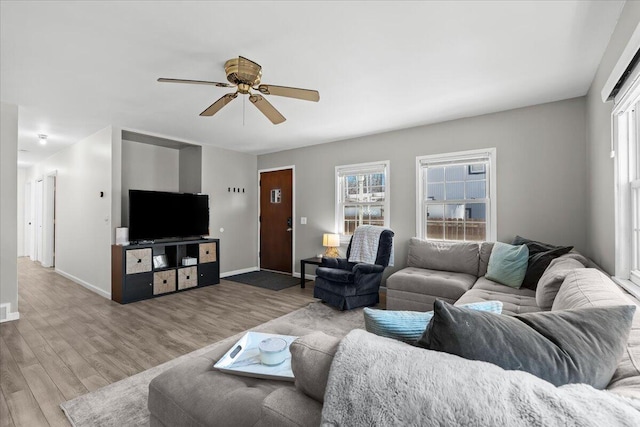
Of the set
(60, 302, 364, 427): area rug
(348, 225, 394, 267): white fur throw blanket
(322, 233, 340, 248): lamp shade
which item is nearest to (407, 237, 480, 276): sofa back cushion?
(348, 225, 394, 267): white fur throw blanket

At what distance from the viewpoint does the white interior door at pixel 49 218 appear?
648 cm

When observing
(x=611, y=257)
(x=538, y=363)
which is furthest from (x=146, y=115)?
(x=611, y=257)

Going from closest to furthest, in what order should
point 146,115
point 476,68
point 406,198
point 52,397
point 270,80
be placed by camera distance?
point 52,397
point 476,68
point 270,80
point 146,115
point 406,198

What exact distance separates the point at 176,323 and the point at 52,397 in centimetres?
134

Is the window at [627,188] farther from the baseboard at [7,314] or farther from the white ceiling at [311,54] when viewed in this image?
the baseboard at [7,314]

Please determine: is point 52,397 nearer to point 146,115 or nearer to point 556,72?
point 146,115

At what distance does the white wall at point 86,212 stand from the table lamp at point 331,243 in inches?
126

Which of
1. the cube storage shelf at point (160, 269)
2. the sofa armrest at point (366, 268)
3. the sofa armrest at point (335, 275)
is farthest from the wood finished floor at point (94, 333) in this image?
the sofa armrest at point (366, 268)

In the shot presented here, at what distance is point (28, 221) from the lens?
305 inches

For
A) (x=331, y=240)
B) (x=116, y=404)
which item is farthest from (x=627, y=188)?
(x=116, y=404)

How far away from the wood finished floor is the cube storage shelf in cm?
19

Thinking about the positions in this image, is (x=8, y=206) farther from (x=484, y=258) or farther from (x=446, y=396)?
(x=484, y=258)

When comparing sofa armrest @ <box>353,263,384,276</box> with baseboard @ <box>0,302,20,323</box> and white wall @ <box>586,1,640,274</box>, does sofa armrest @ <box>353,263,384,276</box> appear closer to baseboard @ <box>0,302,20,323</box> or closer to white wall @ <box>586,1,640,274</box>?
white wall @ <box>586,1,640,274</box>

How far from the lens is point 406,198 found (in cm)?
445
